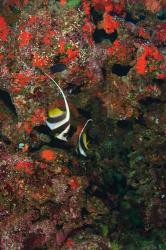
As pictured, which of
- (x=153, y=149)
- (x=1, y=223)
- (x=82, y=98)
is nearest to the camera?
(x=1, y=223)

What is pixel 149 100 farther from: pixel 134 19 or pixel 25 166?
pixel 25 166

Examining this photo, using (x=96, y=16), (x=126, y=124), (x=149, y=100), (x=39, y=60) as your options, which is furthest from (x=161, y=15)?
(x=39, y=60)

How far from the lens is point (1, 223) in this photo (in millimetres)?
5148

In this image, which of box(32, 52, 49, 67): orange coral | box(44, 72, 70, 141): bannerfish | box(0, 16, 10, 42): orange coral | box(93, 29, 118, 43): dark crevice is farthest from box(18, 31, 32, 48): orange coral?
box(44, 72, 70, 141): bannerfish

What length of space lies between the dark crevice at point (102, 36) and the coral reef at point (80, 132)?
0.03 m

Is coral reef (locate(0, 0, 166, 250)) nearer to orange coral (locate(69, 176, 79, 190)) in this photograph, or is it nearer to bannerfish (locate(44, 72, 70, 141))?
orange coral (locate(69, 176, 79, 190))

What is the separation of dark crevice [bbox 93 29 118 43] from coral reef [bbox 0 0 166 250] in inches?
1.0

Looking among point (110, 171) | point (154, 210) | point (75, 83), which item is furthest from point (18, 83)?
point (154, 210)

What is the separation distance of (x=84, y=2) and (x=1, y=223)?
4448 mm

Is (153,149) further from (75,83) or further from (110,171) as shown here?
(75,83)

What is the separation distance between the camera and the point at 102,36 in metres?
6.42

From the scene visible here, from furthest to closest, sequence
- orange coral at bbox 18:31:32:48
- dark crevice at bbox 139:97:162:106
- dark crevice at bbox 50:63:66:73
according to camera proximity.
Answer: dark crevice at bbox 139:97:162:106, orange coral at bbox 18:31:32:48, dark crevice at bbox 50:63:66:73

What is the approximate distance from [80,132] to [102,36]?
241 cm

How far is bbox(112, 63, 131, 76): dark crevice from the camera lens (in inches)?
241
